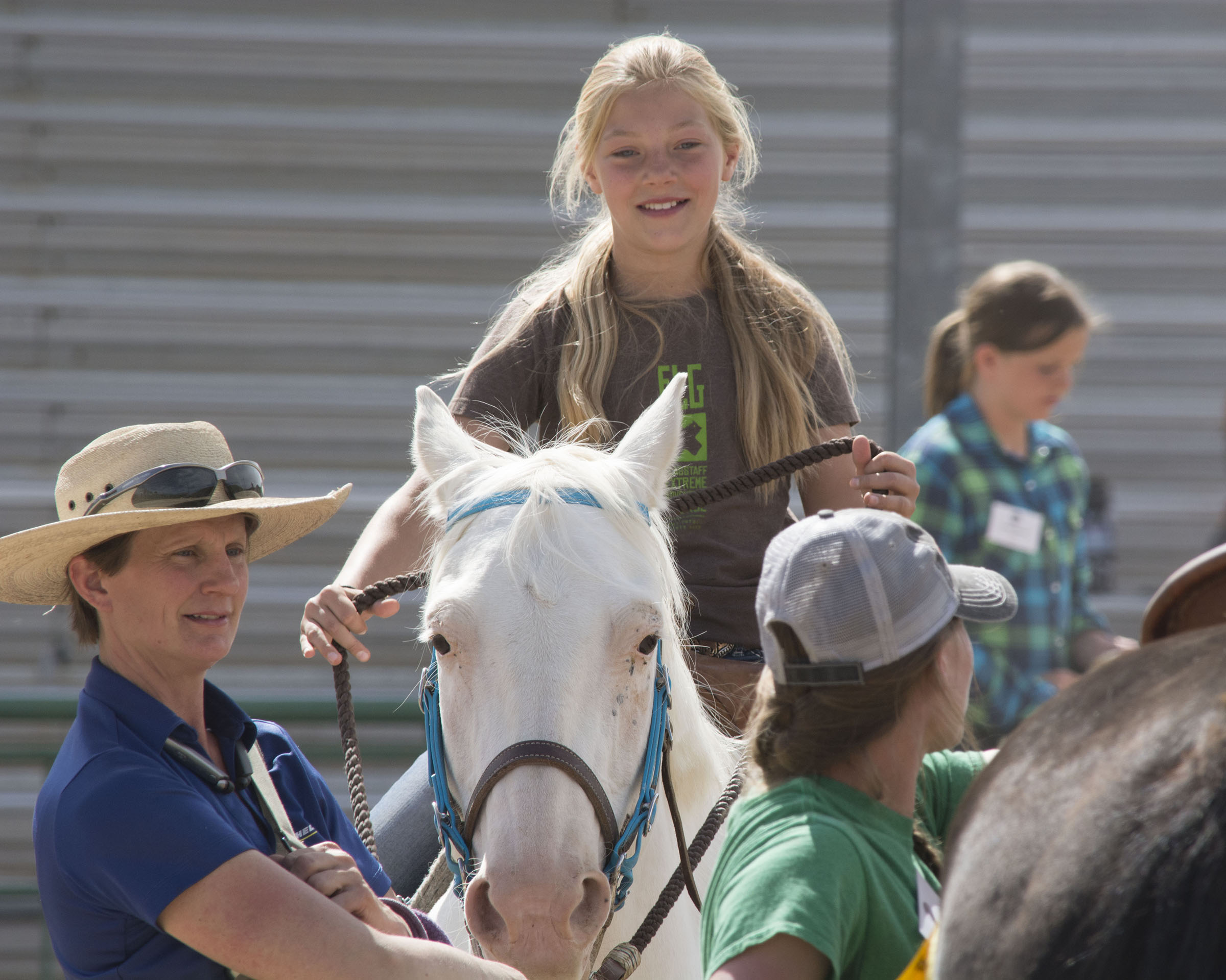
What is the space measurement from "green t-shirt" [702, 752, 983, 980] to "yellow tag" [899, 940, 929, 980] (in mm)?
102

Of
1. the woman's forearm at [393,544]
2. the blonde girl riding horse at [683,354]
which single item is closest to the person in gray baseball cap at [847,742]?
the blonde girl riding horse at [683,354]

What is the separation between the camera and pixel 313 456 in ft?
17.1

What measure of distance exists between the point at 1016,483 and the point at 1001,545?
0.20 m

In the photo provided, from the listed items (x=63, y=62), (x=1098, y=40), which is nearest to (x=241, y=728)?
(x=63, y=62)

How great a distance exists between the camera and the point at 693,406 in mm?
2248

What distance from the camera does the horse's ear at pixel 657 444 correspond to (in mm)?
1883

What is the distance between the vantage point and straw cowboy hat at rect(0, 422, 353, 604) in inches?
63.9

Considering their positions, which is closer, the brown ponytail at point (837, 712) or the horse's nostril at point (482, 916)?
the brown ponytail at point (837, 712)

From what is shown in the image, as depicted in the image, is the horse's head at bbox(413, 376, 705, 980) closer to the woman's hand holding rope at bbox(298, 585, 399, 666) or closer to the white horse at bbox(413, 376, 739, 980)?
the white horse at bbox(413, 376, 739, 980)

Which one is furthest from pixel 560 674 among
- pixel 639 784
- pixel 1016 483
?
pixel 1016 483

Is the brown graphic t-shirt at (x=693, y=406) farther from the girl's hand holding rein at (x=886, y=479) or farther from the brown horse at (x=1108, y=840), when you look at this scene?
the brown horse at (x=1108, y=840)

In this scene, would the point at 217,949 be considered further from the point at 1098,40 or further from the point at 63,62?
the point at 1098,40

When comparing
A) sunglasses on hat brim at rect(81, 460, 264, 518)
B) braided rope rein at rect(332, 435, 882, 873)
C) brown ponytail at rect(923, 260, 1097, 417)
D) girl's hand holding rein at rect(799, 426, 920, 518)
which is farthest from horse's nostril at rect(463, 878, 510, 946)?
brown ponytail at rect(923, 260, 1097, 417)

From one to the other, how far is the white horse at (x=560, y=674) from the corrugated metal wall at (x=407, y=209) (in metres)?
3.27
